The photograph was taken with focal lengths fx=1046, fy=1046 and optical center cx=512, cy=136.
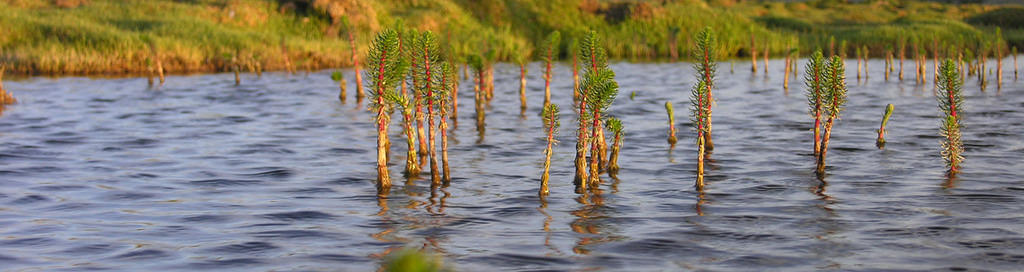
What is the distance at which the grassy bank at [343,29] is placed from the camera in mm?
31641

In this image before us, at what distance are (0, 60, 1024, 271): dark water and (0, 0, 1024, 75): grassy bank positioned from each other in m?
8.03

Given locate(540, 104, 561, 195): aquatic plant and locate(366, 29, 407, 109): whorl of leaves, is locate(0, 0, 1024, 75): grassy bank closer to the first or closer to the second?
locate(366, 29, 407, 109): whorl of leaves

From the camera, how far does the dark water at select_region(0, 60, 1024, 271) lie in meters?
8.86

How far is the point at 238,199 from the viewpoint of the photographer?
11758 millimetres

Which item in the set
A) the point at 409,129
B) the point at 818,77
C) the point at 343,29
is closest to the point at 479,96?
the point at 409,129

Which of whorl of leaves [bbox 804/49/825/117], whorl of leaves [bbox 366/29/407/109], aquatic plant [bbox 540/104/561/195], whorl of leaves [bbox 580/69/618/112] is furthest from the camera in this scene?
whorl of leaves [bbox 804/49/825/117]

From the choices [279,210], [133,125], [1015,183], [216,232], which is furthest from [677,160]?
[133,125]

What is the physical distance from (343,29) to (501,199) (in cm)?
3006

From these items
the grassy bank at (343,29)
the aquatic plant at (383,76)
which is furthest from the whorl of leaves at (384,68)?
the grassy bank at (343,29)

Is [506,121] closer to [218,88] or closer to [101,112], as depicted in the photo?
[101,112]

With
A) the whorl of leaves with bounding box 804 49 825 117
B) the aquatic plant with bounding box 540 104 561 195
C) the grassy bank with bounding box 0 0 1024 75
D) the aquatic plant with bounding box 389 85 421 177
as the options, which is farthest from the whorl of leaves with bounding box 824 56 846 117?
the grassy bank with bounding box 0 0 1024 75

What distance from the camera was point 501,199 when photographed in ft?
38.2

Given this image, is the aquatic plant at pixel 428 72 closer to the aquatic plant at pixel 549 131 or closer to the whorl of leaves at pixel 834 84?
the aquatic plant at pixel 549 131

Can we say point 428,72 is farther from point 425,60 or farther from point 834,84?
point 834,84
